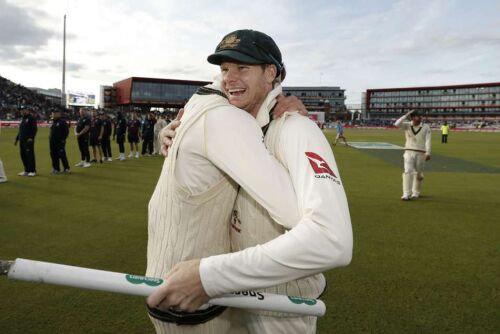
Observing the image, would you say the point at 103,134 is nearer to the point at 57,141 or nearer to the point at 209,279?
the point at 57,141

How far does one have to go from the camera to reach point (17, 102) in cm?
4988

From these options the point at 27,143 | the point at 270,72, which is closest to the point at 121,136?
the point at 27,143

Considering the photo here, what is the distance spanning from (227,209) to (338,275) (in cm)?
322

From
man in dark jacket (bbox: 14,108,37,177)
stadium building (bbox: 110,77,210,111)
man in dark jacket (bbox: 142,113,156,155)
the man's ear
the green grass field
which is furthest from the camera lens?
stadium building (bbox: 110,77,210,111)

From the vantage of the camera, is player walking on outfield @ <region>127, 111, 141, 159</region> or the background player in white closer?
the background player in white

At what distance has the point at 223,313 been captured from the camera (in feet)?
4.98

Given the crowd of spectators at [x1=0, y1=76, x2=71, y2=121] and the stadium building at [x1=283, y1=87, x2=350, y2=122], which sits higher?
the stadium building at [x1=283, y1=87, x2=350, y2=122]

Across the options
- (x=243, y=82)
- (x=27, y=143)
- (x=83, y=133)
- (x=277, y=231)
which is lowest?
(x=27, y=143)

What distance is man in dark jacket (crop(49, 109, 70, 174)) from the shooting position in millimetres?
11055

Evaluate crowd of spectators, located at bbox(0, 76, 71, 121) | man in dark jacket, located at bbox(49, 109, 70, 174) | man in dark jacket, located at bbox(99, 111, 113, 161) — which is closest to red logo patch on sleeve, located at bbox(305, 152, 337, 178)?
man in dark jacket, located at bbox(49, 109, 70, 174)

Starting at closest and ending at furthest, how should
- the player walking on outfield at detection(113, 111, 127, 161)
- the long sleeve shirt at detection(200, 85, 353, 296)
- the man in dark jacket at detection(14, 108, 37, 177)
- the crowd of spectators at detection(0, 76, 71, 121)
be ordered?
the long sleeve shirt at detection(200, 85, 353, 296), the man in dark jacket at detection(14, 108, 37, 177), the player walking on outfield at detection(113, 111, 127, 161), the crowd of spectators at detection(0, 76, 71, 121)

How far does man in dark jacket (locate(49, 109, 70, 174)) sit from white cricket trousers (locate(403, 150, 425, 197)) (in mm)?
9723

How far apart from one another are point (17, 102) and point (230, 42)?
5839cm

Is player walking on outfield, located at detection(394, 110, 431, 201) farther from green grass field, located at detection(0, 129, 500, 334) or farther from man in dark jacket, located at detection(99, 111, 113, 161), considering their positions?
man in dark jacket, located at detection(99, 111, 113, 161)
